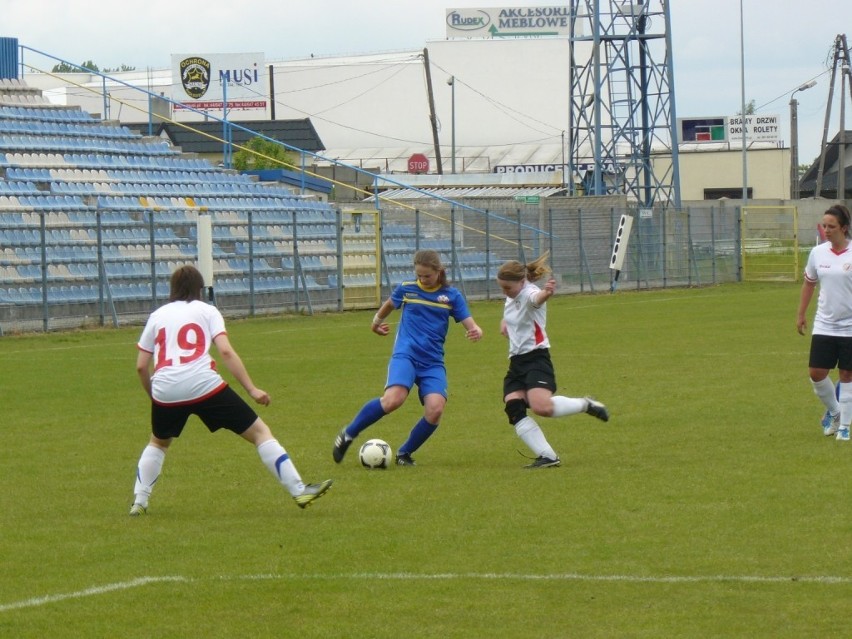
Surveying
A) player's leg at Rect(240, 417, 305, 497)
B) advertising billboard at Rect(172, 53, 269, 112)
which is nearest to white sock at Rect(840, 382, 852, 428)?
player's leg at Rect(240, 417, 305, 497)

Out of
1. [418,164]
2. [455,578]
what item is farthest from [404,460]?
[418,164]

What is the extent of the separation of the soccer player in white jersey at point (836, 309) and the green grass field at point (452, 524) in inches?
21.5

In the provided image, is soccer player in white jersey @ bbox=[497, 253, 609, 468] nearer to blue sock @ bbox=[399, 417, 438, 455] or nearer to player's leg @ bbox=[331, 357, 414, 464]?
blue sock @ bbox=[399, 417, 438, 455]

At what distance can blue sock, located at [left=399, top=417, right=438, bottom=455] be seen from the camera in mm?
10688

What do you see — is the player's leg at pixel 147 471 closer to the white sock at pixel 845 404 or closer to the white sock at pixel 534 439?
the white sock at pixel 534 439

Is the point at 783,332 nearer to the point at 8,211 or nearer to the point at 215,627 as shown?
the point at 8,211

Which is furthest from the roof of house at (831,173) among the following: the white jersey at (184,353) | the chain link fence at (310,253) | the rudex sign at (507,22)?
the white jersey at (184,353)

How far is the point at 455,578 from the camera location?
6922mm

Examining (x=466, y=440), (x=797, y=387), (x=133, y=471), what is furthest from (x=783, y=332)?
(x=133, y=471)

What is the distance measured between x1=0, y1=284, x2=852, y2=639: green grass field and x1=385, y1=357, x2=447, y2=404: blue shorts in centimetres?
59

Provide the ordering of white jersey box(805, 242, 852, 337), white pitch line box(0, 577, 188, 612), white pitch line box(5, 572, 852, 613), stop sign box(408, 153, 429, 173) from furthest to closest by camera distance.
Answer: stop sign box(408, 153, 429, 173), white jersey box(805, 242, 852, 337), white pitch line box(5, 572, 852, 613), white pitch line box(0, 577, 188, 612)

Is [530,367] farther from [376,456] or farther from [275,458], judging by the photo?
[275,458]

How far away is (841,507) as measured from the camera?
8.48 meters

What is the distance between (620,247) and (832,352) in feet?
91.6
